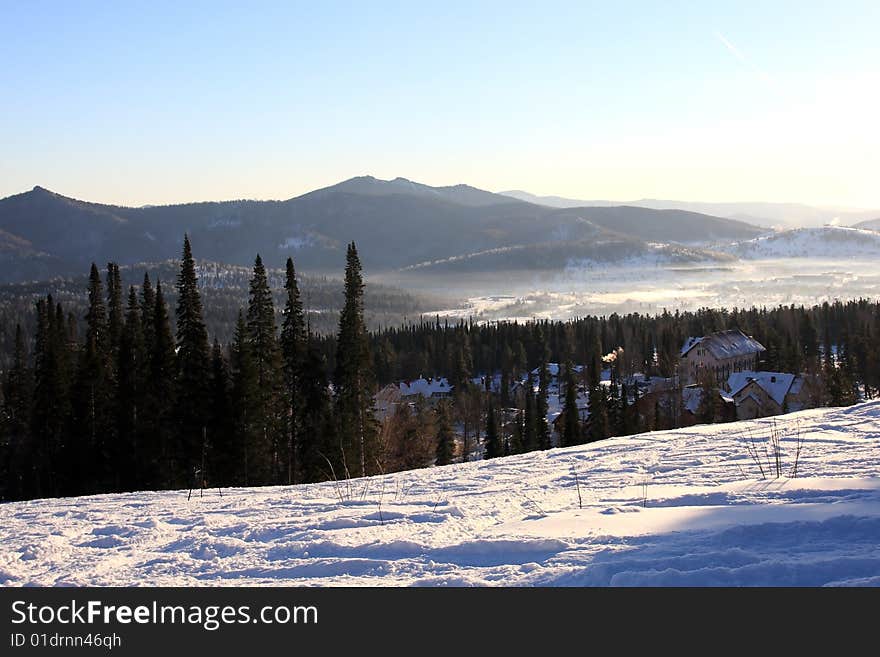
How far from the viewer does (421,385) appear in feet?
393

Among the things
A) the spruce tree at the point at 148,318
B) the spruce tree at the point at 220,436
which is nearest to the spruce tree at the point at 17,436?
the spruce tree at the point at 148,318

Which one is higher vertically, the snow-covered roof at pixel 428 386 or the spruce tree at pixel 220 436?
the spruce tree at pixel 220 436

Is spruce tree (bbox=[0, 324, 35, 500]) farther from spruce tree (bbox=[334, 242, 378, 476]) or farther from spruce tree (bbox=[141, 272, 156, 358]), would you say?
spruce tree (bbox=[334, 242, 378, 476])

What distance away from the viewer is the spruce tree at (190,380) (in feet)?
117

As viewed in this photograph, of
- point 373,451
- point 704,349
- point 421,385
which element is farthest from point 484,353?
point 373,451

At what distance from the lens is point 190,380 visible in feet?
120

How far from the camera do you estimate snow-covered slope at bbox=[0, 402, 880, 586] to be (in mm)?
5137

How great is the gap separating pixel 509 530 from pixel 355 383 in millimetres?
33769

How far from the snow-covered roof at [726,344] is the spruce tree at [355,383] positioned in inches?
3007

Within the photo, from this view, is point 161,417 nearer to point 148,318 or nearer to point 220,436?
point 220,436

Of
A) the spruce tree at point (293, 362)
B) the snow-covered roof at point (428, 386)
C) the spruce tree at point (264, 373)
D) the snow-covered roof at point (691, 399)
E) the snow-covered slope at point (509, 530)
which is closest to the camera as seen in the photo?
the snow-covered slope at point (509, 530)

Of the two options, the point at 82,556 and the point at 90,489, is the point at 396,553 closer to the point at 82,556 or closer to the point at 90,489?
the point at 82,556

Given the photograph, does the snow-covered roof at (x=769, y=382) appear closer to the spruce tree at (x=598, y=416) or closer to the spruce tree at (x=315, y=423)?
the spruce tree at (x=598, y=416)

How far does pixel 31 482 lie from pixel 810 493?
150 ft
